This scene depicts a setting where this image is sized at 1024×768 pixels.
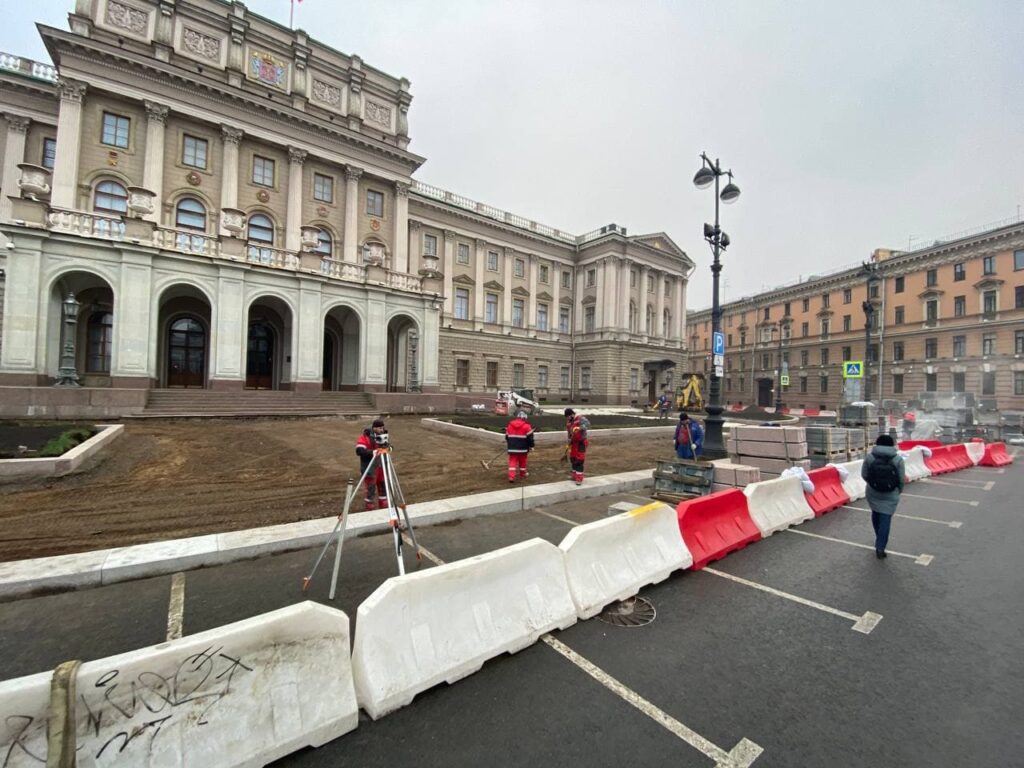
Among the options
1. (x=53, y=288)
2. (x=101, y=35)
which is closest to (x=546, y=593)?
(x=53, y=288)

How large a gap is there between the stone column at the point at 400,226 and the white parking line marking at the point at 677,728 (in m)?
33.3

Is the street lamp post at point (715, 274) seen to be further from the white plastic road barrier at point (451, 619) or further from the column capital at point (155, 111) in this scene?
the column capital at point (155, 111)

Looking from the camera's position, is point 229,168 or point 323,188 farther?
point 323,188

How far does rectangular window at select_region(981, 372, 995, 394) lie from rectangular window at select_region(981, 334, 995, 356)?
84.2 inches

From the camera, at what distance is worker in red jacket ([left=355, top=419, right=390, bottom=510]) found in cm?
639

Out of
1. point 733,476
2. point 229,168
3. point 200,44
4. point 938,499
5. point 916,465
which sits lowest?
point 938,499

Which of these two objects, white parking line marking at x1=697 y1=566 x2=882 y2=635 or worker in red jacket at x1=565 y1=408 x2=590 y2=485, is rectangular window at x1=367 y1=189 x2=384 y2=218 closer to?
worker in red jacket at x1=565 y1=408 x2=590 y2=485

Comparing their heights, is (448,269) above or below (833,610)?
above

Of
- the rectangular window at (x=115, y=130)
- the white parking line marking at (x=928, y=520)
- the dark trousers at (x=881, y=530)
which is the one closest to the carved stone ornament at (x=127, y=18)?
the rectangular window at (x=115, y=130)

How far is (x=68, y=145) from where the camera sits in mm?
23141

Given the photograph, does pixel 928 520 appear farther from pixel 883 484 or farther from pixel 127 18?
pixel 127 18

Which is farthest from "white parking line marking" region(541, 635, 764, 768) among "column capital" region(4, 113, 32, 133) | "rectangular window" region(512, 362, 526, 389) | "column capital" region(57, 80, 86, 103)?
"rectangular window" region(512, 362, 526, 389)

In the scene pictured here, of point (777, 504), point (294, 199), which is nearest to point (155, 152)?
point (294, 199)

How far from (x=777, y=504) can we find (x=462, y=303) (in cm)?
3758
